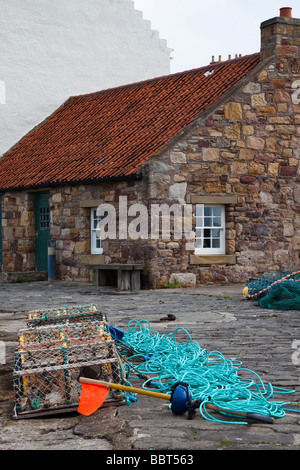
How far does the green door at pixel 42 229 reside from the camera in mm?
17750

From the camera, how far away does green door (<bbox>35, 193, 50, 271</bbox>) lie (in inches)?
A: 699

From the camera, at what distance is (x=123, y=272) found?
46.4 ft

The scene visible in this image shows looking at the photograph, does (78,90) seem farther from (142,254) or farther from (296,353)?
(296,353)

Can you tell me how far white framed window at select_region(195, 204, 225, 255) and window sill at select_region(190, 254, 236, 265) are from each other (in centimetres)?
25

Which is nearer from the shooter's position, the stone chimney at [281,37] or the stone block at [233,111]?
the stone block at [233,111]

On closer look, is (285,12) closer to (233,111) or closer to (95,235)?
(233,111)

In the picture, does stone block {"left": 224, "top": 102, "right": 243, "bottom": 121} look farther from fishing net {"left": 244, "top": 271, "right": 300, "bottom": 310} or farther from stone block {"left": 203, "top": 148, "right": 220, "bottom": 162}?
fishing net {"left": 244, "top": 271, "right": 300, "bottom": 310}

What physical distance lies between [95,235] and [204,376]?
10616 mm

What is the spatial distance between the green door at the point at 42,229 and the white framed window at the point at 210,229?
4632 millimetres

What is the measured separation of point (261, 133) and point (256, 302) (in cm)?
510

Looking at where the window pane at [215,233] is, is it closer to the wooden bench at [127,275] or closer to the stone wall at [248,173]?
the stone wall at [248,173]

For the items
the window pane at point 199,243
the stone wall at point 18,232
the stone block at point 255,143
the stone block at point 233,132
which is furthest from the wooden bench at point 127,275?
the stone wall at point 18,232

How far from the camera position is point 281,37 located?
1511 cm
